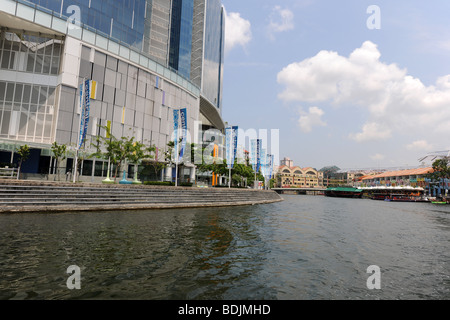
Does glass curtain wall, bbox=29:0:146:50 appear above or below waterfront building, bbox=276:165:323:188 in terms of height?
above

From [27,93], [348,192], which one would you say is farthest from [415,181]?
[27,93]

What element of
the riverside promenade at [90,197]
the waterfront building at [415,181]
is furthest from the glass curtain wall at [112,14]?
the waterfront building at [415,181]

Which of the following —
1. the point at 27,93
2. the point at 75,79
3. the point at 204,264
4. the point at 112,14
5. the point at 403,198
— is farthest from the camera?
the point at 403,198

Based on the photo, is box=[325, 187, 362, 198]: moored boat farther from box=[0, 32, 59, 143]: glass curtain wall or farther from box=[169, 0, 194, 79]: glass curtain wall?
box=[0, 32, 59, 143]: glass curtain wall

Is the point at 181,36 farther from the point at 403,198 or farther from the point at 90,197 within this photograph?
the point at 403,198

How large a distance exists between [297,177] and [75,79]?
167 m

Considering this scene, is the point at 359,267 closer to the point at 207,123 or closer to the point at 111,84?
the point at 111,84

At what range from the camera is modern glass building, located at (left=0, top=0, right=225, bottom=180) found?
120 feet

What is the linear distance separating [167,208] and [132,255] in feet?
56.1

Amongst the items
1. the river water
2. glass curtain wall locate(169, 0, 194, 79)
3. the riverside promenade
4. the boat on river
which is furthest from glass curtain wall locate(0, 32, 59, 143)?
the boat on river

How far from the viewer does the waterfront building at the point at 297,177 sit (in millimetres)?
181875

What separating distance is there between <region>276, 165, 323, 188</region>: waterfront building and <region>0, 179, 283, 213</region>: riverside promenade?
156 m

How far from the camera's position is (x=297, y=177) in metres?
185
